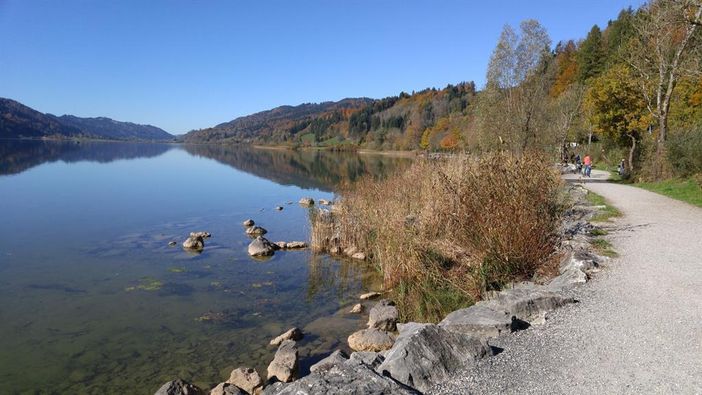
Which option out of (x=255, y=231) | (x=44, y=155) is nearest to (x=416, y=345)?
(x=255, y=231)

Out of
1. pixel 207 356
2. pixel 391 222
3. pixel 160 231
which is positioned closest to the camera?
pixel 207 356

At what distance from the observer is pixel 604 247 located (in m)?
9.17

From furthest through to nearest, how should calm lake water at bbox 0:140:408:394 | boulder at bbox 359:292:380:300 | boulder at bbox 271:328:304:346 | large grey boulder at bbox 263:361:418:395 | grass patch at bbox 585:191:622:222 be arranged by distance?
1. grass patch at bbox 585:191:622:222
2. boulder at bbox 359:292:380:300
3. boulder at bbox 271:328:304:346
4. calm lake water at bbox 0:140:408:394
5. large grey boulder at bbox 263:361:418:395

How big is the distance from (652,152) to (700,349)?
70.1 ft

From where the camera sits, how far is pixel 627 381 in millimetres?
4340

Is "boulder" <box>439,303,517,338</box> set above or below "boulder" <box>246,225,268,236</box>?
above

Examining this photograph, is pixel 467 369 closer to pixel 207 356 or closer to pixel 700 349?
pixel 700 349

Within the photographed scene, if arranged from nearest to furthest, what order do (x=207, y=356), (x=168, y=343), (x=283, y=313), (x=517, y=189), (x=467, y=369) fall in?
(x=467, y=369) < (x=207, y=356) < (x=168, y=343) < (x=517, y=189) < (x=283, y=313)

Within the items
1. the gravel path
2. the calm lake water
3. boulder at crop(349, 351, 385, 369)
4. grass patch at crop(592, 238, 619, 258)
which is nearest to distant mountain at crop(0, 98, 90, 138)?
the calm lake water

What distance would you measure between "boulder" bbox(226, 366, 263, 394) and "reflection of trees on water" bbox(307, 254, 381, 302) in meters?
4.00

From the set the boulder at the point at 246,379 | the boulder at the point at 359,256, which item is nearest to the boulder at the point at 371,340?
the boulder at the point at 246,379

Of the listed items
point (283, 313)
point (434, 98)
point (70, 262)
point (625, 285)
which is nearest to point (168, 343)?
point (283, 313)

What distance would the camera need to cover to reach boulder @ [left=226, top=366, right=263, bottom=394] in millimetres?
6348

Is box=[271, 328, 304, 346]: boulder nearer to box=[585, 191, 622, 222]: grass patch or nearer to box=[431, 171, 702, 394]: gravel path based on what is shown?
box=[431, 171, 702, 394]: gravel path
